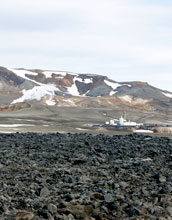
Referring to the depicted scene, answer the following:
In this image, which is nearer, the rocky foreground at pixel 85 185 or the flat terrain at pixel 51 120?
the rocky foreground at pixel 85 185

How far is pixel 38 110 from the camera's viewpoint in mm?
98062

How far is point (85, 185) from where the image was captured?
11125 mm

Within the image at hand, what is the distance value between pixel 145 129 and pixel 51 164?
151 feet

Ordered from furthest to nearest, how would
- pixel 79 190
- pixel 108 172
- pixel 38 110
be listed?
pixel 38 110 < pixel 108 172 < pixel 79 190

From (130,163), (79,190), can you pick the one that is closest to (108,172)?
(130,163)

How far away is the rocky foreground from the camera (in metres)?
8.46

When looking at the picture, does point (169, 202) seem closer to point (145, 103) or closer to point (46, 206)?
point (46, 206)

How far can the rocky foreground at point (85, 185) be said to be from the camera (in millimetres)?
8461

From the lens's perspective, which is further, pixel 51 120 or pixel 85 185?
pixel 51 120

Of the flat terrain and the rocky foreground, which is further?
the flat terrain

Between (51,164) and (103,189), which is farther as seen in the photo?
(51,164)

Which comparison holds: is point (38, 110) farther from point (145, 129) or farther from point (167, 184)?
point (167, 184)

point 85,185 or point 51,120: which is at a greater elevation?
point 85,185

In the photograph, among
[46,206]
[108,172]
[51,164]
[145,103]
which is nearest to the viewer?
[46,206]
